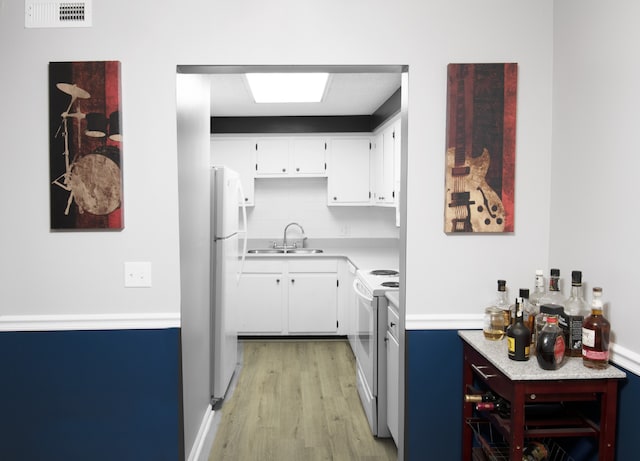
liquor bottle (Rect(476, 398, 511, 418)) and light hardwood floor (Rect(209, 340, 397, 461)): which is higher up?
liquor bottle (Rect(476, 398, 511, 418))

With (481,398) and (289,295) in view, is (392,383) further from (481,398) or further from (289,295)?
(289,295)

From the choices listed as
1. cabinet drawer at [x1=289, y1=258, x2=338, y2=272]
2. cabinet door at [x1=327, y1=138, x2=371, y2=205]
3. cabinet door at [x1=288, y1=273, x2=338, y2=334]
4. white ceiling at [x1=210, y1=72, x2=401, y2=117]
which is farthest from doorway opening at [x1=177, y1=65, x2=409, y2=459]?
cabinet door at [x1=288, y1=273, x2=338, y2=334]

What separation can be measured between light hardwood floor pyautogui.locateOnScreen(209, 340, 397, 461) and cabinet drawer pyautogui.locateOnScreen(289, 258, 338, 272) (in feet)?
2.63

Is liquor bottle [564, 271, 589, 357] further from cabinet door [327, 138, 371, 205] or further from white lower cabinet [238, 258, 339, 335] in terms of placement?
cabinet door [327, 138, 371, 205]

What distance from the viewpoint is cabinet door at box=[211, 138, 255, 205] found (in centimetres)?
531

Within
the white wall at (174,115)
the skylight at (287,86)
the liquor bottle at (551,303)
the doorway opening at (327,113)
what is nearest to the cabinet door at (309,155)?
the doorway opening at (327,113)

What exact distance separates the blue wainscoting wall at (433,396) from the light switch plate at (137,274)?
1168 millimetres

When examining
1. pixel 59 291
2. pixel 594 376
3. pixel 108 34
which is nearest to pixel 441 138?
pixel 594 376

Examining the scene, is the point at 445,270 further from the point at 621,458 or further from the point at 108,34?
the point at 108,34

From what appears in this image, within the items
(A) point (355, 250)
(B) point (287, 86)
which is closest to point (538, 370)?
(B) point (287, 86)

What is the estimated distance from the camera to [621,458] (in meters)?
1.65

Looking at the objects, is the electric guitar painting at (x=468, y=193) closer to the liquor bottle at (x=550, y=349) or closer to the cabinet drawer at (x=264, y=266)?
the liquor bottle at (x=550, y=349)

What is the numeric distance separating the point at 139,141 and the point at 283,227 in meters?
3.56

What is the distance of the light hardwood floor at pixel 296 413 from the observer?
2848 millimetres
